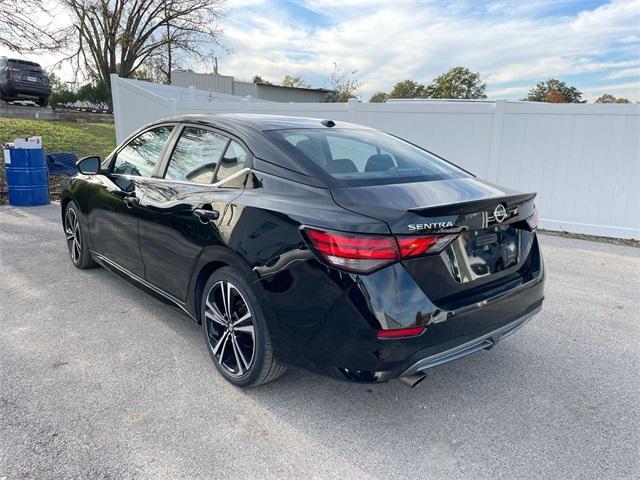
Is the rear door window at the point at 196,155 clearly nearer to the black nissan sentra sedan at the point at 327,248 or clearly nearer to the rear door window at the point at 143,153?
the black nissan sentra sedan at the point at 327,248

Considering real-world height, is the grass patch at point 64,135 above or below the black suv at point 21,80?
below

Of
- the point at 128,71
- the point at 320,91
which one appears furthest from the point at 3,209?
the point at 320,91

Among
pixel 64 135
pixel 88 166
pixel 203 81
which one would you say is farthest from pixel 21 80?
pixel 88 166

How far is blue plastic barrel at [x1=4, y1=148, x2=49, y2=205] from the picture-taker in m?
8.27

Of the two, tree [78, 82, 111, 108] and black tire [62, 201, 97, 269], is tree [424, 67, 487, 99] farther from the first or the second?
black tire [62, 201, 97, 269]

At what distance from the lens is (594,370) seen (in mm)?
3158

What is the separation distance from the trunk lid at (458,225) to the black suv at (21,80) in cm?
1987

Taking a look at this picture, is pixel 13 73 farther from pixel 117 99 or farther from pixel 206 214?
pixel 206 214

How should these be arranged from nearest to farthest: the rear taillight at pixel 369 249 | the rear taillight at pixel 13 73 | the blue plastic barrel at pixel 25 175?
the rear taillight at pixel 369 249 → the blue plastic barrel at pixel 25 175 → the rear taillight at pixel 13 73

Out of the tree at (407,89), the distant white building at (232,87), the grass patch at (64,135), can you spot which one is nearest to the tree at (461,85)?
the tree at (407,89)

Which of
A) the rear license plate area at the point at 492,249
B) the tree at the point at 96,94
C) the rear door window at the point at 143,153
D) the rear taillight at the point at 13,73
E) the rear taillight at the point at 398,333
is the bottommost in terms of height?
the rear taillight at the point at 398,333

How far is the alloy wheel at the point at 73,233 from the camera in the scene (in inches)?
191

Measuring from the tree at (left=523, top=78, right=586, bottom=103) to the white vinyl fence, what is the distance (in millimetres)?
45320

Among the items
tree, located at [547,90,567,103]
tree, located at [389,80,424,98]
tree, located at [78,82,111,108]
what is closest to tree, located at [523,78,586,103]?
tree, located at [547,90,567,103]
